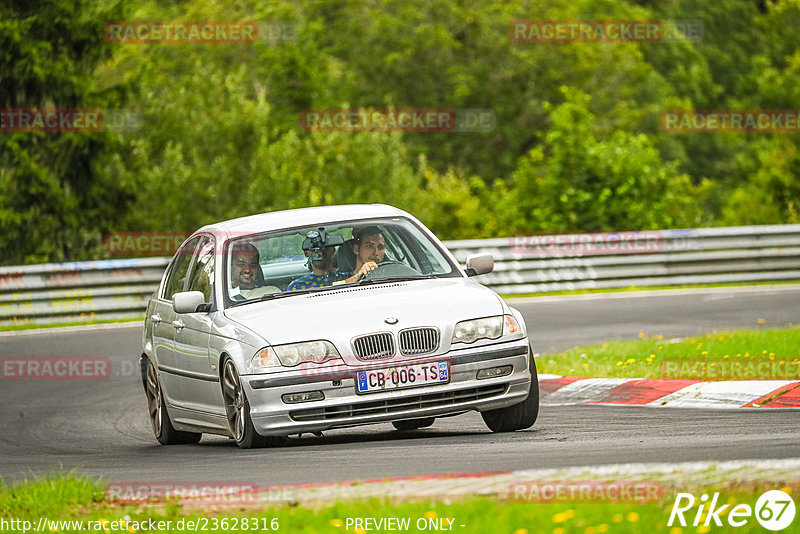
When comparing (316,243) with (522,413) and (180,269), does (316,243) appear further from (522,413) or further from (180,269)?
(522,413)

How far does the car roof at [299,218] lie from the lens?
9703mm

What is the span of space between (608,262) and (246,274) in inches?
534

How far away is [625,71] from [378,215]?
51.4 m

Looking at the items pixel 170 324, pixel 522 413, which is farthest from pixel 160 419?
pixel 522 413

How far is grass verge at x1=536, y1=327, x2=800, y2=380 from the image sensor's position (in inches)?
435

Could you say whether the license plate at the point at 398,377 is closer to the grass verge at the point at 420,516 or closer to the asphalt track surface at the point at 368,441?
the asphalt track surface at the point at 368,441

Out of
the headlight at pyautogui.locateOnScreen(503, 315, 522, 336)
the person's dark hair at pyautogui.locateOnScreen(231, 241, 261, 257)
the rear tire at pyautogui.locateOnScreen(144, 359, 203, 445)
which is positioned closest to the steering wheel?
the person's dark hair at pyautogui.locateOnScreen(231, 241, 261, 257)

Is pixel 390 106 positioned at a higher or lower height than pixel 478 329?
lower

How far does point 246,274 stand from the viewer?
31.1 feet

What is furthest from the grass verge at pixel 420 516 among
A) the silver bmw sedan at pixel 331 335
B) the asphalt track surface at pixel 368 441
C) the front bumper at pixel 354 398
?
the silver bmw sedan at pixel 331 335

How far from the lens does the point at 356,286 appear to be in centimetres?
Result: 923

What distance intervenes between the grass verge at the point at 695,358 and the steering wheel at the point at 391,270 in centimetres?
280

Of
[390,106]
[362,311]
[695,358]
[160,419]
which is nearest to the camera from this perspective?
[362,311]

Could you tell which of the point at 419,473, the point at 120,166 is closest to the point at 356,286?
the point at 419,473
